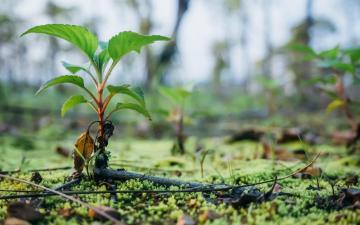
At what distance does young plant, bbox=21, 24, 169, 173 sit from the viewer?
1229 mm

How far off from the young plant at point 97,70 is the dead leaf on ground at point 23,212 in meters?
0.32

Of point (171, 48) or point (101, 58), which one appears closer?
point (101, 58)

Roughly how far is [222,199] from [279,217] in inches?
9.2

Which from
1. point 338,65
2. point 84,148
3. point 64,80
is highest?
point 338,65

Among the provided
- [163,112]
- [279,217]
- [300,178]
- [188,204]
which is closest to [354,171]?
[300,178]

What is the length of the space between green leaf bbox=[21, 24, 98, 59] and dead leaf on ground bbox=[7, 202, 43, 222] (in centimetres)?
61

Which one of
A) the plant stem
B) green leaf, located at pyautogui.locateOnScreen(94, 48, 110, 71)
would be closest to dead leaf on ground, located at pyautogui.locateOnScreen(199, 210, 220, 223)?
green leaf, located at pyautogui.locateOnScreen(94, 48, 110, 71)

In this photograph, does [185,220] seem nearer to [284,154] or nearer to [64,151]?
[284,154]

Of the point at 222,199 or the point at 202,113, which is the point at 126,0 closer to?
the point at 202,113

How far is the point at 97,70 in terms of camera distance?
1392mm

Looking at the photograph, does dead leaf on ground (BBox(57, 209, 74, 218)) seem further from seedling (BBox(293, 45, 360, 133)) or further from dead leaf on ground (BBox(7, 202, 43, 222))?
seedling (BBox(293, 45, 360, 133))

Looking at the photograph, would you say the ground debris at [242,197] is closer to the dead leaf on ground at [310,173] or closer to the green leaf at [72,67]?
the dead leaf on ground at [310,173]

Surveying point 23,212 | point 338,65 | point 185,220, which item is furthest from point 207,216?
point 338,65

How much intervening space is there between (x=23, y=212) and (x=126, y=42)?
2.30 ft
